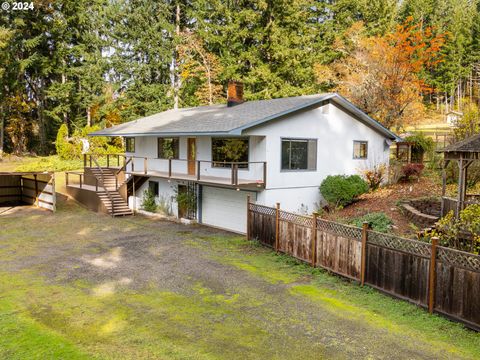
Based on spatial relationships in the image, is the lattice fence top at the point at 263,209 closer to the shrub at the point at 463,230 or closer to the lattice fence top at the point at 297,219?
the lattice fence top at the point at 297,219

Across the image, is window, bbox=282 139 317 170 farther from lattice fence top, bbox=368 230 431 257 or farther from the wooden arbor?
lattice fence top, bbox=368 230 431 257

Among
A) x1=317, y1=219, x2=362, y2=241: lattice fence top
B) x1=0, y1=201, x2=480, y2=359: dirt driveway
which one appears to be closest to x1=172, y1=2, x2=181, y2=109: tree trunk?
x1=0, y1=201, x2=480, y2=359: dirt driveway

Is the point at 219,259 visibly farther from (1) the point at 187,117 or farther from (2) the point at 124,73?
(2) the point at 124,73

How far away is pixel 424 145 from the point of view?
26.5m

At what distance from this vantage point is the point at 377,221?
15.8m

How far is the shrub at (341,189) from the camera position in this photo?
1928 cm

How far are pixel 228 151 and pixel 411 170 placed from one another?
10.4 meters

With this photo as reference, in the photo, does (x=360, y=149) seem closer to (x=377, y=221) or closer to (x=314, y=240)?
(x=377, y=221)

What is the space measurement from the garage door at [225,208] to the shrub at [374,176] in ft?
23.7

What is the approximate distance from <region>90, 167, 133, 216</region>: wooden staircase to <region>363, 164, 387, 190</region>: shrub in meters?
13.4

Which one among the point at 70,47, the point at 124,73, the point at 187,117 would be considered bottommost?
the point at 187,117

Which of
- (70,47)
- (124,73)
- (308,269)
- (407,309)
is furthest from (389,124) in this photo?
(70,47)

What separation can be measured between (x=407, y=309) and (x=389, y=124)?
2525cm

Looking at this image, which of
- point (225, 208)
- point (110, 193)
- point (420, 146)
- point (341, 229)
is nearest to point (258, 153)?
point (225, 208)
